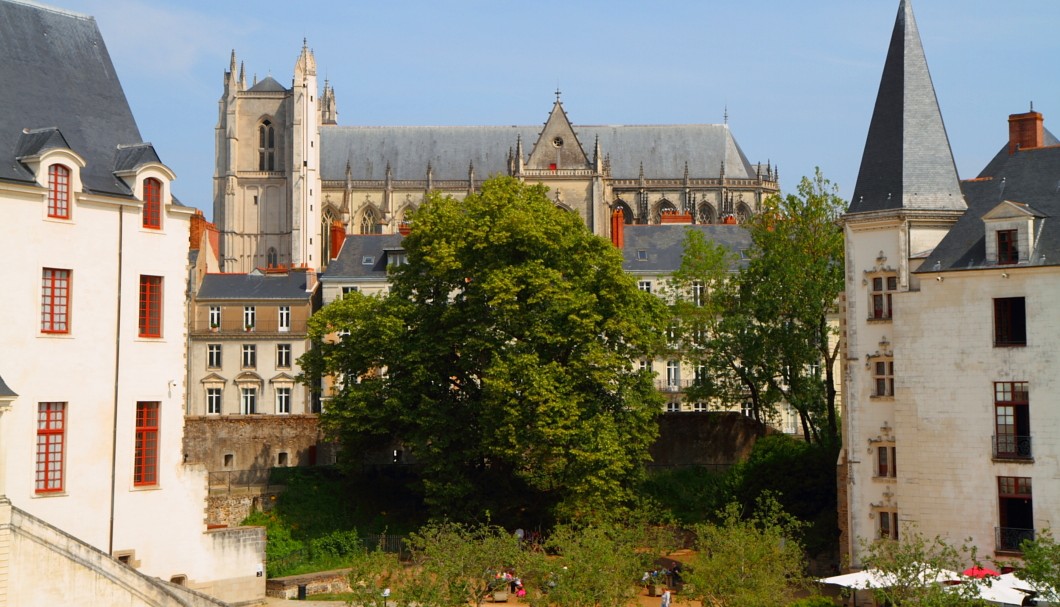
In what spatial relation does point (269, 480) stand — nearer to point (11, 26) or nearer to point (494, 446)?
point (494, 446)

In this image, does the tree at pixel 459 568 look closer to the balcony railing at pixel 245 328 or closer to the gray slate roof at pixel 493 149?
the balcony railing at pixel 245 328

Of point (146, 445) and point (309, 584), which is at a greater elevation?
point (146, 445)

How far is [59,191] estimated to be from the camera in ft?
93.3

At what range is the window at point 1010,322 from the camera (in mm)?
30547

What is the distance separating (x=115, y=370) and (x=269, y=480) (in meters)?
16.7

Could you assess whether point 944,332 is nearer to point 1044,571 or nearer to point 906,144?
point 906,144

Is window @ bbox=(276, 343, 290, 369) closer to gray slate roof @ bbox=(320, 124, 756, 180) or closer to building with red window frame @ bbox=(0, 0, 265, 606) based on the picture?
building with red window frame @ bbox=(0, 0, 265, 606)

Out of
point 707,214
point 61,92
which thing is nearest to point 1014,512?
point 61,92

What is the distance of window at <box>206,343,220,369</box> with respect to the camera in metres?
58.7

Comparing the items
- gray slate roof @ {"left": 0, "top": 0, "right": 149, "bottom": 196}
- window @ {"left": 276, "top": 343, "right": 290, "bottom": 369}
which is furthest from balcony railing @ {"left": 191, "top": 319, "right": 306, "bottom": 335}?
gray slate roof @ {"left": 0, "top": 0, "right": 149, "bottom": 196}

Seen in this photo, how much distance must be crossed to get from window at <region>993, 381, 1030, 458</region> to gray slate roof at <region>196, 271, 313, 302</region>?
34.9 metres

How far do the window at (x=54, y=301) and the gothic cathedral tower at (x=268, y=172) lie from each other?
218 feet

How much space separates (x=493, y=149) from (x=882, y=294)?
2630 inches

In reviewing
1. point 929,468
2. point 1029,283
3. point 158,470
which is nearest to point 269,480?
point 158,470
